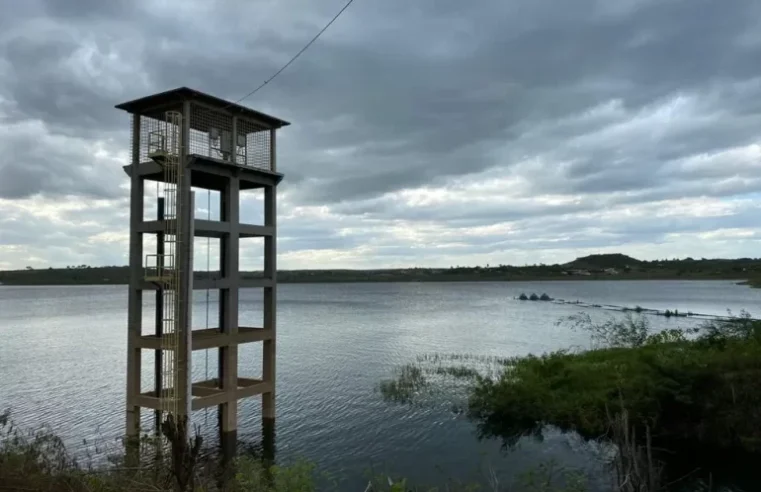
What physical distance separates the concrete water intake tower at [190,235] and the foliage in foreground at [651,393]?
9441 mm

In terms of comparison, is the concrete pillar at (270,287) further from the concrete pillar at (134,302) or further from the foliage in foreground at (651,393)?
the foliage in foreground at (651,393)

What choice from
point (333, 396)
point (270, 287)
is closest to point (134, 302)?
point (270, 287)

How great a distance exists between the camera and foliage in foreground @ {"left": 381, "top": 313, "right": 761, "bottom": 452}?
61.5 feet

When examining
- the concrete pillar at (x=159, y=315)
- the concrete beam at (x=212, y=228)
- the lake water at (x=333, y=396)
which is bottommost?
the lake water at (x=333, y=396)

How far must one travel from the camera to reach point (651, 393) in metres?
19.4

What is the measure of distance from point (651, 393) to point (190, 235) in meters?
15.7

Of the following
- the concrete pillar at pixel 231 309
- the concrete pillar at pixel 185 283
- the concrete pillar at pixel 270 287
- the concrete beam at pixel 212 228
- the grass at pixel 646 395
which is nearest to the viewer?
the concrete pillar at pixel 185 283

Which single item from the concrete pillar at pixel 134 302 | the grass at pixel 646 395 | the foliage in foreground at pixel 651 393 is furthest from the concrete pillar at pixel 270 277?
the foliage in foreground at pixel 651 393

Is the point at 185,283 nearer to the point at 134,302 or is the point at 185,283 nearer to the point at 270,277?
the point at 134,302

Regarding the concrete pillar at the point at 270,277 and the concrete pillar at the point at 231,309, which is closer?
the concrete pillar at the point at 231,309

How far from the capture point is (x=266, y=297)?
70.7 feet

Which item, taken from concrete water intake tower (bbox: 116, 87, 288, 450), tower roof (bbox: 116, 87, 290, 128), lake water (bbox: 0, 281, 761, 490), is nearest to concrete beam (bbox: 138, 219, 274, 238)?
concrete water intake tower (bbox: 116, 87, 288, 450)

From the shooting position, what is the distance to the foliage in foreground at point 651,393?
61.5 feet

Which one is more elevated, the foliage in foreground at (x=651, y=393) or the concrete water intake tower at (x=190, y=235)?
the concrete water intake tower at (x=190, y=235)
